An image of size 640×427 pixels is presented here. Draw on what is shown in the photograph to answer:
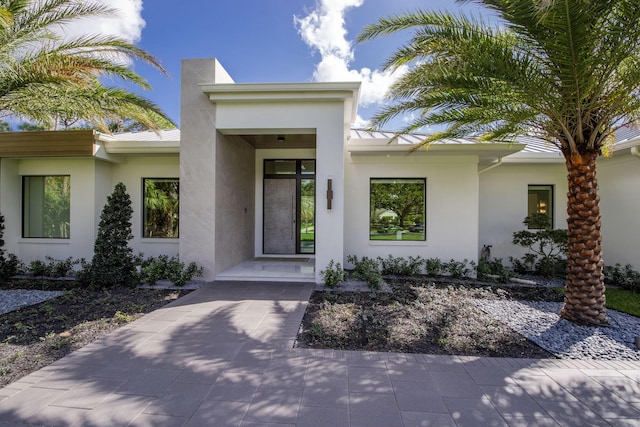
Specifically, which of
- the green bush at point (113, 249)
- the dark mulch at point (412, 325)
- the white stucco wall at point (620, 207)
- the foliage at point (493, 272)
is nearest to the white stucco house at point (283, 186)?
the white stucco wall at point (620, 207)

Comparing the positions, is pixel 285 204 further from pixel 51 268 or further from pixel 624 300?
pixel 624 300

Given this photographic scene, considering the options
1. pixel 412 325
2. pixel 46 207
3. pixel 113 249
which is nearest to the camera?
pixel 412 325

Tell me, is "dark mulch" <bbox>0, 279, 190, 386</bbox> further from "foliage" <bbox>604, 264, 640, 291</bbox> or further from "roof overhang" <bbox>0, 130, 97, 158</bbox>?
"foliage" <bbox>604, 264, 640, 291</bbox>

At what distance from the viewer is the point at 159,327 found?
442cm

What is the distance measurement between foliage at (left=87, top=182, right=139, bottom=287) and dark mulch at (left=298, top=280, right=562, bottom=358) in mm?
4465

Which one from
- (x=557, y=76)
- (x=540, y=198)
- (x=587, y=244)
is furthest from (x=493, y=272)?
(x=557, y=76)

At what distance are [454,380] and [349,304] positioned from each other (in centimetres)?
256

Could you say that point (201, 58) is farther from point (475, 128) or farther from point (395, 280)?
point (395, 280)

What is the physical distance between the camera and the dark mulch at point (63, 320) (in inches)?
137

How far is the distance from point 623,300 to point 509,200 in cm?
386

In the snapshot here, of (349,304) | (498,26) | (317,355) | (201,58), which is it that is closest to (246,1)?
(201,58)

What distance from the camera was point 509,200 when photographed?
9.38 metres

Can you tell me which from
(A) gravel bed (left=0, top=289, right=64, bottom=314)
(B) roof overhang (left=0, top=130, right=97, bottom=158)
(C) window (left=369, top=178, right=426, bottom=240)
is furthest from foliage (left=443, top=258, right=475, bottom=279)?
(B) roof overhang (left=0, top=130, right=97, bottom=158)

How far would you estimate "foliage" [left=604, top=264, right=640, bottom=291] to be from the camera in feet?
23.8
